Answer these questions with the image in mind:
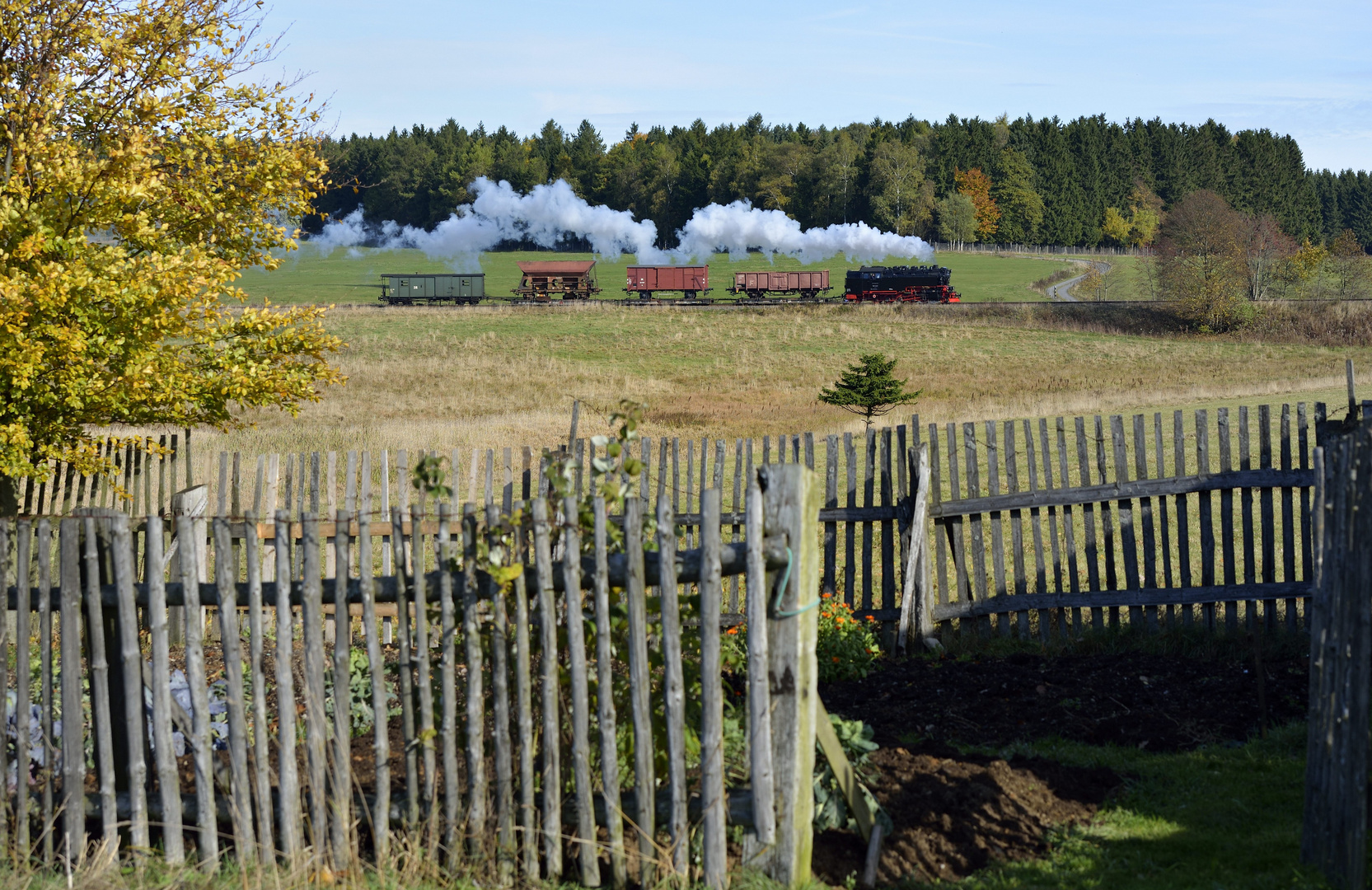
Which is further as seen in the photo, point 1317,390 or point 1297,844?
point 1317,390

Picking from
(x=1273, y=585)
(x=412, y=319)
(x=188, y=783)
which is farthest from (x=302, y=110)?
(x=412, y=319)

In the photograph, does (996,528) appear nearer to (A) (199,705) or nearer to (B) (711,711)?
(B) (711,711)

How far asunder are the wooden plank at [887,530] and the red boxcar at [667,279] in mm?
59113

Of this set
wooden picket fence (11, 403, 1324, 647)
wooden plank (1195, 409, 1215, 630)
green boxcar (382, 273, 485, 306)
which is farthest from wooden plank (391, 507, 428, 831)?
green boxcar (382, 273, 485, 306)

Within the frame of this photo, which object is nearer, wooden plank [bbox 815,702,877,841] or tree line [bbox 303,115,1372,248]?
wooden plank [bbox 815,702,877,841]

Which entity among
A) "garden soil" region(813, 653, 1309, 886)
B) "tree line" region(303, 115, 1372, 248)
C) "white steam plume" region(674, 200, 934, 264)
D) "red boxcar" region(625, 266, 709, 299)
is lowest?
"garden soil" region(813, 653, 1309, 886)

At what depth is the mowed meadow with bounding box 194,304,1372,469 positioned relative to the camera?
27094 millimetres

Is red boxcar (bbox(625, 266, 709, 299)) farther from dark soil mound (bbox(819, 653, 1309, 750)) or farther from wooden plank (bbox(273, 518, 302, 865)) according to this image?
wooden plank (bbox(273, 518, 302, 865))

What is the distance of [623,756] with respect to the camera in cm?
454

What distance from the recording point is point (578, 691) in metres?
4.14

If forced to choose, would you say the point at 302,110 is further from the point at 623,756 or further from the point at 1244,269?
the point at 1244,269

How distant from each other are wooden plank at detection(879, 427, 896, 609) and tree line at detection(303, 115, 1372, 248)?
276 feet

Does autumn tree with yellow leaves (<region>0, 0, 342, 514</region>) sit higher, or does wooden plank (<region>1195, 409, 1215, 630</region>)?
autumn tree with yellow leaves (<region>0, 0, 342, 514</region>)

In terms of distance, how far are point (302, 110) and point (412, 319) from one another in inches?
1796
